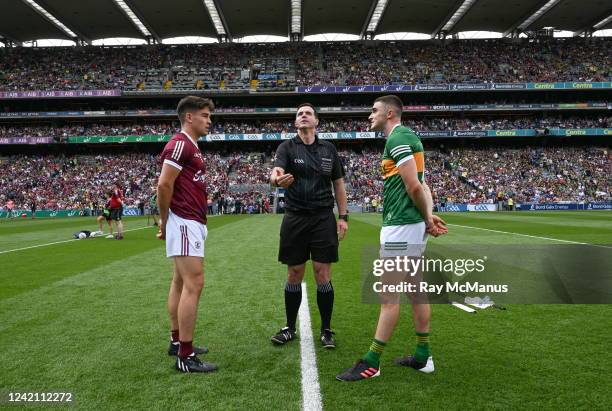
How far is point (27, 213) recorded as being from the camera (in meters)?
39.2

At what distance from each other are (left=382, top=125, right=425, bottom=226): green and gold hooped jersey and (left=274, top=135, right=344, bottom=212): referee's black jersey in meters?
0.85

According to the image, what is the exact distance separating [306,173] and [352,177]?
134 ft

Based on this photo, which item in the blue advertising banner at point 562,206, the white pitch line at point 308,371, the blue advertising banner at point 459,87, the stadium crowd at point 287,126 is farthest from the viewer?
the stadium crowd at point 287,126

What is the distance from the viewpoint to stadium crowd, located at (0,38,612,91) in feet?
172

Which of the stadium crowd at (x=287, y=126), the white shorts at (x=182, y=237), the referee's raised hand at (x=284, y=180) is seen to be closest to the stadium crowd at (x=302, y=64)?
the stadium crowd at (x=287, y=126)

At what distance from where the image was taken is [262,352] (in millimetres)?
4133

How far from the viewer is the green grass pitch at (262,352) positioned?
3143 mm

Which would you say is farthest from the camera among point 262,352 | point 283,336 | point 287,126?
point 287,126

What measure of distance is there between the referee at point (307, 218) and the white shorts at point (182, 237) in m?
0.92

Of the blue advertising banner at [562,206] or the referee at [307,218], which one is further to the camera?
the blue advertising banner at [562,206]

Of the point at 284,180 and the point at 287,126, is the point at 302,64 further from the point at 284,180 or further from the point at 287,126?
the point at 284,180

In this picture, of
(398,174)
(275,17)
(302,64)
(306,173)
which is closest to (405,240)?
(398,174)

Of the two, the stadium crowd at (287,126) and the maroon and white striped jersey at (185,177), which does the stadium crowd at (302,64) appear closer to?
the stadium crowd at (287,126)

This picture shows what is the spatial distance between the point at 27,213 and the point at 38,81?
21902 millimetres
